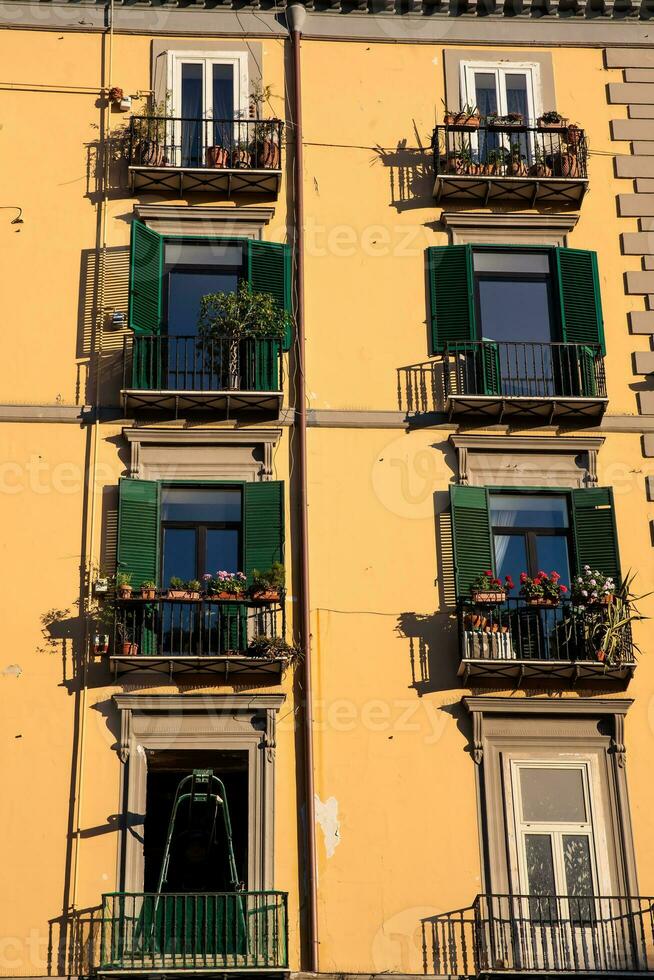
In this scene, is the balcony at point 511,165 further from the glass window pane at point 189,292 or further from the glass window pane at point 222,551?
the glass window pane at point 222,551

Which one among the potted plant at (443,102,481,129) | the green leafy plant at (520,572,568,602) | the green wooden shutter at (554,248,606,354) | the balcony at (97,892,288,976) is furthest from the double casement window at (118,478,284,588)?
the potted plant at (443,102,481,129)

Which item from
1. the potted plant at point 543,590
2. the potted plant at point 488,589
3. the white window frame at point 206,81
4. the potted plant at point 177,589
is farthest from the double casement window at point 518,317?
the potted plant at point 177,589

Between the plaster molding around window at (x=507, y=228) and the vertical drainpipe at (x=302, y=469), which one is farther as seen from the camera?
the plaster molding around window at (x=507, y=228)

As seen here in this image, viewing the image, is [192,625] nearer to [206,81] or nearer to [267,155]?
[267,155]

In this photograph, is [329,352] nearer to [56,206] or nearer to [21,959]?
[56,206]

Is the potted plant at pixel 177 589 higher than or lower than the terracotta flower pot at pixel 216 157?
lower

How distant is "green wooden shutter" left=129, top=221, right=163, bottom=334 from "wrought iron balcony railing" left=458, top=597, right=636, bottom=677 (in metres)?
6.09

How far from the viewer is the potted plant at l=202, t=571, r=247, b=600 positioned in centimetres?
2084

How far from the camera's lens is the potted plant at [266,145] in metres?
23.6

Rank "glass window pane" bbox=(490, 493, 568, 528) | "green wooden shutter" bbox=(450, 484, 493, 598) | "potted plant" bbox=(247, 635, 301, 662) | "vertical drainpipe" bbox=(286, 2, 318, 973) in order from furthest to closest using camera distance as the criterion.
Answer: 1. "glass window pane" bbox=(490, 493, 568, 528)
2. "green wooden shutter" bbox=(450, 484, 493, 598)
3. "potted plant" bbox=(247, 635, 301, 662)
4. "vertical drainpipe" bbox=(286, 2, 318, 973)

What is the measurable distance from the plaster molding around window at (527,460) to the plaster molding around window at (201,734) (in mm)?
4376

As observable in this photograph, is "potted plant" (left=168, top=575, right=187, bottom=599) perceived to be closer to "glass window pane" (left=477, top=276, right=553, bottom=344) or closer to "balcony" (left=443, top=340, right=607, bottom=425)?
"balcony" (left=443, top=340, right=607, bottom=425)

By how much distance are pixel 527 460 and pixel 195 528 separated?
15.8 ft

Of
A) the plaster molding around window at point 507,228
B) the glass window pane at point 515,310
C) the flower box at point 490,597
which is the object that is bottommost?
the flower box at point 490,597
